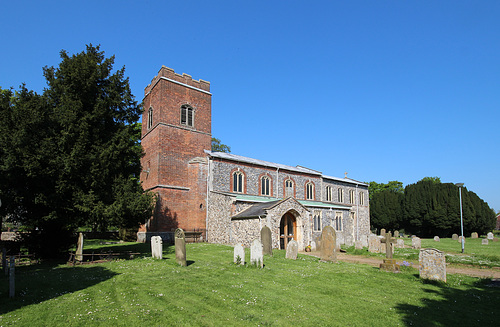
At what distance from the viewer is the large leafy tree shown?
13719 mm

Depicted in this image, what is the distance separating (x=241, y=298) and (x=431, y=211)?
155 feet

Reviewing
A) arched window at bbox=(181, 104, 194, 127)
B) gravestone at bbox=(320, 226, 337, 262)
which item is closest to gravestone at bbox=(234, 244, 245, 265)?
gravestone at bbox=(320, 226, 337, 262)

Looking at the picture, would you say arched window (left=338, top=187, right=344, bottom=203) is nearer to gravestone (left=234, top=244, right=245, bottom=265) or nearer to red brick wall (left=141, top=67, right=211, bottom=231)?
red brick wall (left=141, top=67, right=211, bottom=231)

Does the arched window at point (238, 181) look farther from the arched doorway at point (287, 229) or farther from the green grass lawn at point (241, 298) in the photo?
the green grass lawn at point (241, 298)

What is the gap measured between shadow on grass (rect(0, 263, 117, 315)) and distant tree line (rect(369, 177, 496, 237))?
4779 centimetres

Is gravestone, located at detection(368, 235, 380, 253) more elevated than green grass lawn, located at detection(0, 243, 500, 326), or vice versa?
green grass lawn, located at detection(0, 243, 500, 326)

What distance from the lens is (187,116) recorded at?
91.4 ft

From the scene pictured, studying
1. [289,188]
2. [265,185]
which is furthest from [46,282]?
[289,188]

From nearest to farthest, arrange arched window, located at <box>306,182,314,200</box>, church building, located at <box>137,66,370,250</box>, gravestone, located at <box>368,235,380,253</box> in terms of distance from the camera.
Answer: gravestone, located at <box>368,235,380,253</box>, church building, located at <box>137,66,370,250</box>, arched window, located at <box>306,182,314,200</box>

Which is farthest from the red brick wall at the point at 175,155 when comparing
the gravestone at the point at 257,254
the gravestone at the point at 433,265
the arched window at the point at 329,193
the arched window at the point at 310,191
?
the gravestone at the point at 433,265

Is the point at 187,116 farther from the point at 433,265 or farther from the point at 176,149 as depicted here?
the point at 433,265

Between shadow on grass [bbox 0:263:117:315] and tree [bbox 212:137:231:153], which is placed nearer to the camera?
shadow on grass [bbox 0:263:117:315]

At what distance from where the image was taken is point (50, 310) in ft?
23.8

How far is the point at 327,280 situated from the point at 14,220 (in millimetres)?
15728
